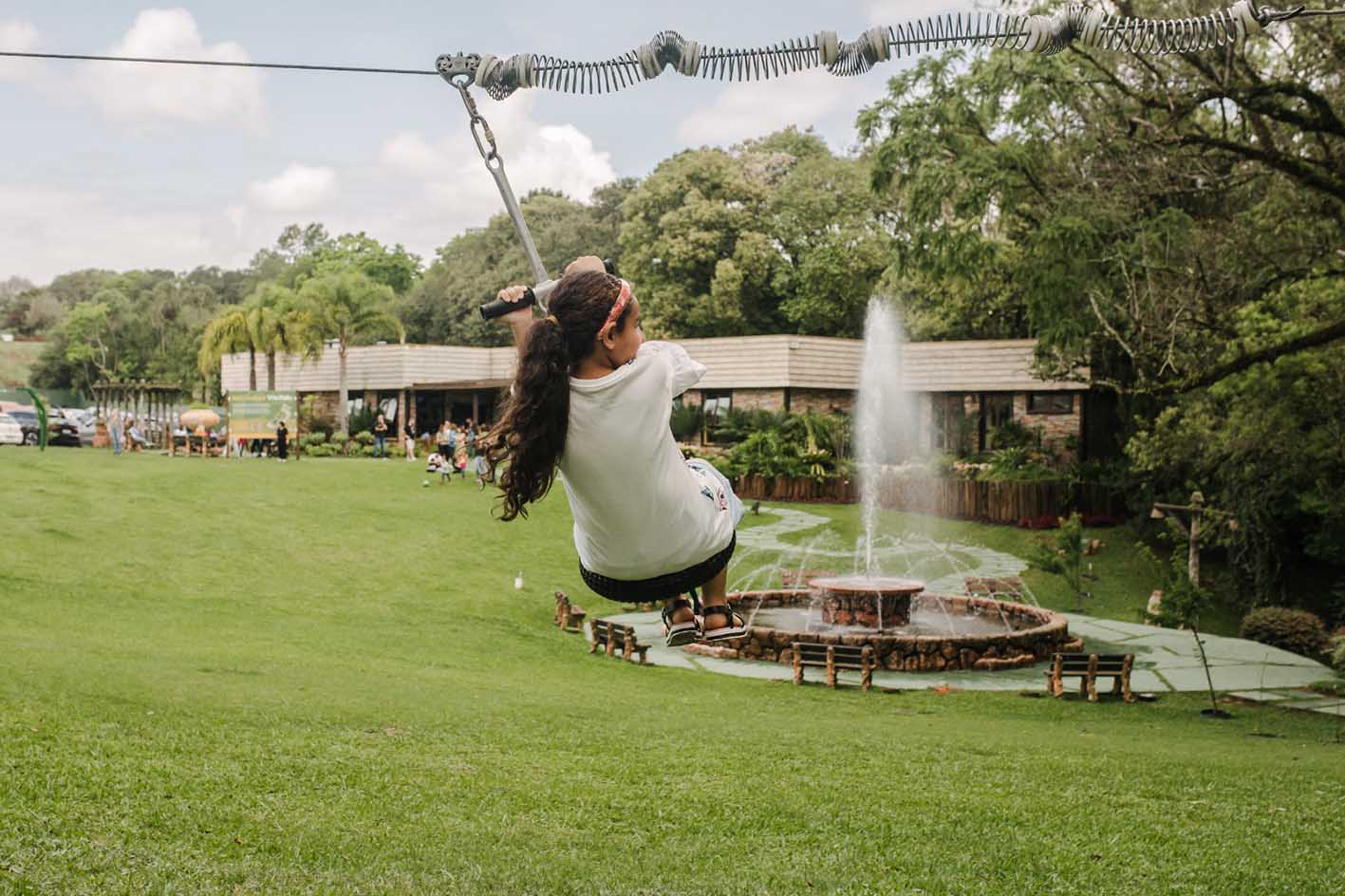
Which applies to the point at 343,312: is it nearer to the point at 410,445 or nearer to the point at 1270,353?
the point at 410,445

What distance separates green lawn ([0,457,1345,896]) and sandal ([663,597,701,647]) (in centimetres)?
340

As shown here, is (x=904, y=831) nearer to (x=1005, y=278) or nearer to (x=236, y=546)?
(x=236, y=546)

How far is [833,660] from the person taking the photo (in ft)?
53.8

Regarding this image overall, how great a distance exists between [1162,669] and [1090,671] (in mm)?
2796

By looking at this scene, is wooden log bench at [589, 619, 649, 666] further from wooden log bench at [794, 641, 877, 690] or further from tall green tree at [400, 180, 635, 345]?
tall green tree at [400, 180, 635, 345]

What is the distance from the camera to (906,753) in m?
11.8

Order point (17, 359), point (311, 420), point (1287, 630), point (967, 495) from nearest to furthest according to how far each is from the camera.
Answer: point (1287, 630)
point (967, 495)
point (311, 420)
point (17, 359)

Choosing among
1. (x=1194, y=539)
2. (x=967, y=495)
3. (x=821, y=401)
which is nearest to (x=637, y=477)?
(x=1194, y=539)

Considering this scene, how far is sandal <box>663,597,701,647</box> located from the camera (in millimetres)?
4488

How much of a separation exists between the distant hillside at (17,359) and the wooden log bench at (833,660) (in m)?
89.0

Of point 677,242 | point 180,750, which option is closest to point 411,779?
point 180,750

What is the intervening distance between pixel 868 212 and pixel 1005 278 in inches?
634

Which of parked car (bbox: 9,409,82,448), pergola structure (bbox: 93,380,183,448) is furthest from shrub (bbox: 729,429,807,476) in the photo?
parked car (bbox: 9,409,82,448)

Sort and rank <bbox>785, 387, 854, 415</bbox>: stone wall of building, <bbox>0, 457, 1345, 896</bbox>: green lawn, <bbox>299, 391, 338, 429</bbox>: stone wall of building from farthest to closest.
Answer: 1. <bbox>299, 391, 338, 429</bbox>: stone wall of building
2. <bbox>785, 387, 854, 415</bbox>: stone wall of building
3. <bbox>0, 457, 1345, 896</bbox>: green lawn
